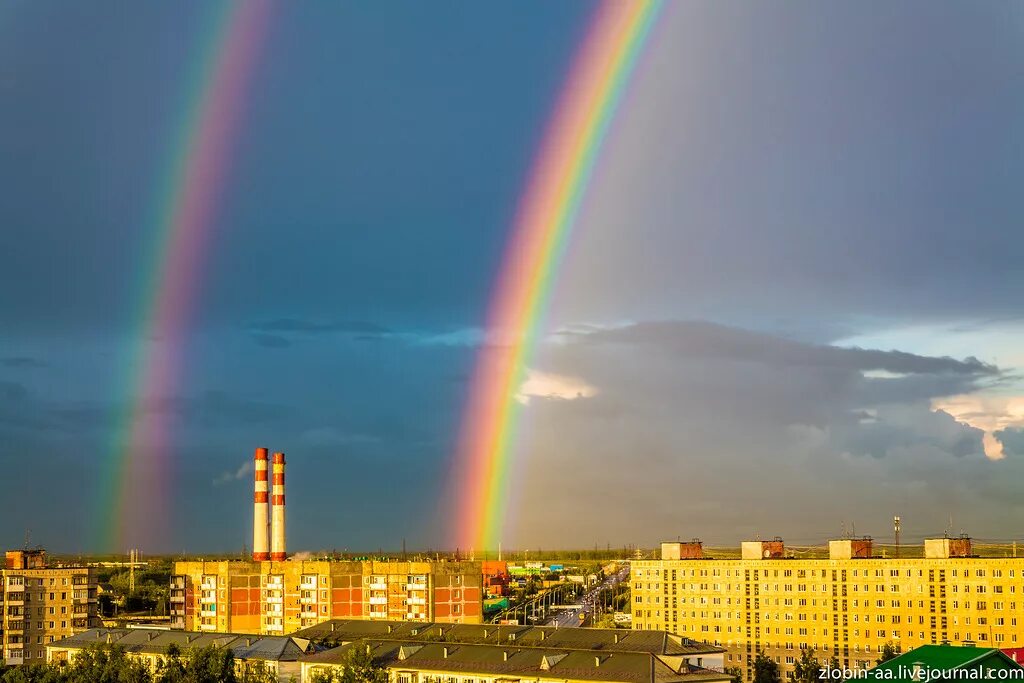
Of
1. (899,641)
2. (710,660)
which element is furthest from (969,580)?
(710,660)

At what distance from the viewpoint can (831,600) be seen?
87.6 metres

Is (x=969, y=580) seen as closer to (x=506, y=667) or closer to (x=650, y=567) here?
(x=650, y=567)

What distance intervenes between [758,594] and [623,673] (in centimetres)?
4281

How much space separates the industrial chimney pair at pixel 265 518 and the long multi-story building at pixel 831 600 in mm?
32039

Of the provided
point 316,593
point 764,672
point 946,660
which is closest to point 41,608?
point 316,593

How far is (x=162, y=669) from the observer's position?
201 ft

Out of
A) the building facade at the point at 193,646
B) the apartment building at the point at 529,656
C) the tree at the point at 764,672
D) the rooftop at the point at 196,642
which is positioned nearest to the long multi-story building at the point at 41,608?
the building facade at the point at 193,646

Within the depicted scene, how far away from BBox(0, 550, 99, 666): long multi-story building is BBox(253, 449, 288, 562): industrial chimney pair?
15842mm

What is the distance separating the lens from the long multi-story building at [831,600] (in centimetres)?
8019

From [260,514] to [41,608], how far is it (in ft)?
69.3

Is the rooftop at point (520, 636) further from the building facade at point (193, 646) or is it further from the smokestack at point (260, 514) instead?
the smokestack at point (260, 514)

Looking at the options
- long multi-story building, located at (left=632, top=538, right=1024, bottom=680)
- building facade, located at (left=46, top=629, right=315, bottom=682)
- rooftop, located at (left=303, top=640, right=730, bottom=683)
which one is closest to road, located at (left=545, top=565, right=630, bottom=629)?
long multi-story building, located at (left=632, top=538, right=1024, bottom=680)

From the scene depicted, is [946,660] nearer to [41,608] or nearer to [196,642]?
[196,642]

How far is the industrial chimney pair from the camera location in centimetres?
11038
